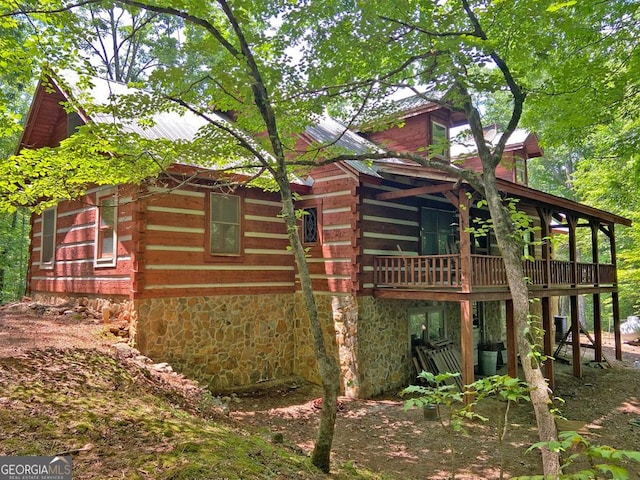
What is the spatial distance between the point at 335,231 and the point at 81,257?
666 centimetres

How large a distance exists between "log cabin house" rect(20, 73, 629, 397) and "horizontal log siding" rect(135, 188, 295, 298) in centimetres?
3

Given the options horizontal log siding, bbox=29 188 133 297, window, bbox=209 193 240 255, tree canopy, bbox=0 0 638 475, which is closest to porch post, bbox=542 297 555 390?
tree canopy, bbox=0 0 638 475

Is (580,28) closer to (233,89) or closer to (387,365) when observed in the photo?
(233,89)

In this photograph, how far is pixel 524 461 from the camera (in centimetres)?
727

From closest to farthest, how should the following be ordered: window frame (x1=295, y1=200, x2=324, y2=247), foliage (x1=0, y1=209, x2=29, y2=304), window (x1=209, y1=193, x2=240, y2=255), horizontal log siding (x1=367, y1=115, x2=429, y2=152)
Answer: window (x1=209, y1=193, x2=240, y2=255)
window frame (x1=295, y1=200, x2=324, y2=247)
horizontal log siding (x1=367, y1=115, x2=429, y2=152)
foliage (x1=0, y1=209, x2=29, y2=304)

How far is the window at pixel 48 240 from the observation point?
41.5ft

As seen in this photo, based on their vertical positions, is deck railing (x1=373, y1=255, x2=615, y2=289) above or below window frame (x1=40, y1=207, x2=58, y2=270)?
below

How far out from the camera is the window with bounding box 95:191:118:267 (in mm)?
10125

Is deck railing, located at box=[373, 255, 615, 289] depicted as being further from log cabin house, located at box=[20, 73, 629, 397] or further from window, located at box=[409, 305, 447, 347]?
window, located at box=[409, 305, 447, 347]

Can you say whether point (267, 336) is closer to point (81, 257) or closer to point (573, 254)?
point (81, 257)

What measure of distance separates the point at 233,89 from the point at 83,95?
252 centimetres

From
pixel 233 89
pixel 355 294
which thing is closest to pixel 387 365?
pixel 355 294

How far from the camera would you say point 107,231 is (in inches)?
412

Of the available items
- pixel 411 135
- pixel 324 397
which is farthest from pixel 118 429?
pixel 411 135
